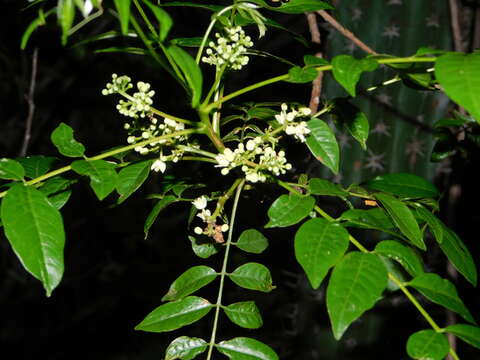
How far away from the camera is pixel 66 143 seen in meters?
0.90

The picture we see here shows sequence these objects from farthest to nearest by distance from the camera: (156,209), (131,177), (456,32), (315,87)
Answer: (456,32) < (315,87) < (156,209) < (131,177)

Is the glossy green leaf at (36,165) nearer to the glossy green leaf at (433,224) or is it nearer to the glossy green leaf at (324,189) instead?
the glossy green leaf at (324,189)

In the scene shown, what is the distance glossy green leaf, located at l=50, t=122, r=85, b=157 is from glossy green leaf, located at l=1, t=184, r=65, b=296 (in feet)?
0.40

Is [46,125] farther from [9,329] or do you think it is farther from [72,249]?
[9,329]

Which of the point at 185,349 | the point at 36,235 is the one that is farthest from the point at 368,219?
the point at 36,235

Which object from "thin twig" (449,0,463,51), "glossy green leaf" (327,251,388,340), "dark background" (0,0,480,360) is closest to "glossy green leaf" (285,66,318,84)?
"glossy green leaf" (327,251,388,340)

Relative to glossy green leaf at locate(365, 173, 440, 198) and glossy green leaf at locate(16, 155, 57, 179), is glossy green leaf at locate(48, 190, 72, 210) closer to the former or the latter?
glossy green leaf at locate(16, 155, 57, 179)

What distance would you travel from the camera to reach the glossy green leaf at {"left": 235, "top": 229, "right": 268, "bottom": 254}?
108 cm

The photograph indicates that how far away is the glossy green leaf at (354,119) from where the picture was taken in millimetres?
1066

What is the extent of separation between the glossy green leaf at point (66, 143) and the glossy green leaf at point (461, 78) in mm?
579

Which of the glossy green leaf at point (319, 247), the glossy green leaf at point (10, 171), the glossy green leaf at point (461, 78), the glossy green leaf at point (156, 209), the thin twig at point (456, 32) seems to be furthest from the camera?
the thin twig at point (456, 32)

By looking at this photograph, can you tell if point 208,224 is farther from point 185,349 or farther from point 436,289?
point 436,289

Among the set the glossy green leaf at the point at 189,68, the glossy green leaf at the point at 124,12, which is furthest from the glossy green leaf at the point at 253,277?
the glossy green leaf at the point at 124,12

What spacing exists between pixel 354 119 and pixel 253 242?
33 centimetres
